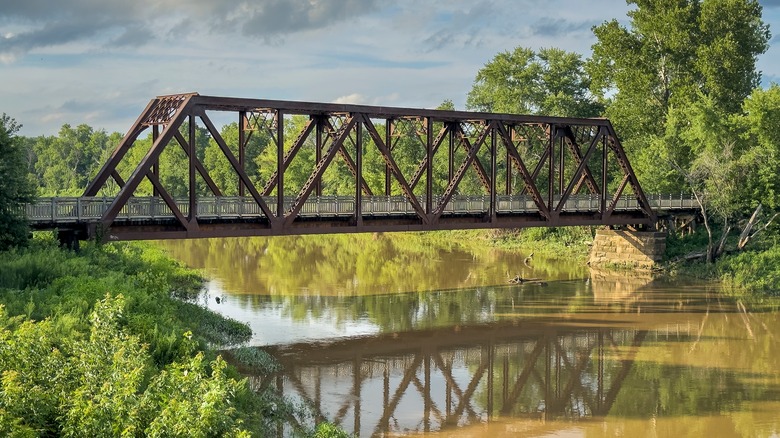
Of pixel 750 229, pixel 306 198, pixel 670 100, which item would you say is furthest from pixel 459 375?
pixel 670 100

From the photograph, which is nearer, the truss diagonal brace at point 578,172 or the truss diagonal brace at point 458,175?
the truss diagonal brace at point 458,175

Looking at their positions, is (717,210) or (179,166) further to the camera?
(179,166)

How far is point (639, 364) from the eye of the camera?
29.6 m

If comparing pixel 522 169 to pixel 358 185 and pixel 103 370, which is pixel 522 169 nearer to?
pixel 358 185

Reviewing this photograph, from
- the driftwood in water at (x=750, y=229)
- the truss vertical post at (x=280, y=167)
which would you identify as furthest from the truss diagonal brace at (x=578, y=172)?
the truss vertical post at (x=280, y=167)

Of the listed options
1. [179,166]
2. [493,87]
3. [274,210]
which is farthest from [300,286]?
[179,166]

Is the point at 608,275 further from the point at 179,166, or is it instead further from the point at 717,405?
the point at 179,166

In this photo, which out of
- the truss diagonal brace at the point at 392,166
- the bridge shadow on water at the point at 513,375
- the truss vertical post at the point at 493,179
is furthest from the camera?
the truss vertical post at the point at 493,179

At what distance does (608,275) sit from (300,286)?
1910 centimetres

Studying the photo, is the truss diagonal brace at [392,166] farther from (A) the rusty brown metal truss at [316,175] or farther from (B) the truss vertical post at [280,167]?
(B) the truss vertical post at [280,167]

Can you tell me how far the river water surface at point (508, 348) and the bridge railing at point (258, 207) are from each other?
4255 millimetres

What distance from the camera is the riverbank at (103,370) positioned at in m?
14.3

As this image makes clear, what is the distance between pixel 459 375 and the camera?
28.1 meters

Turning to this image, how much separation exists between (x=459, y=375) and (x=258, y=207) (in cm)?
1325
